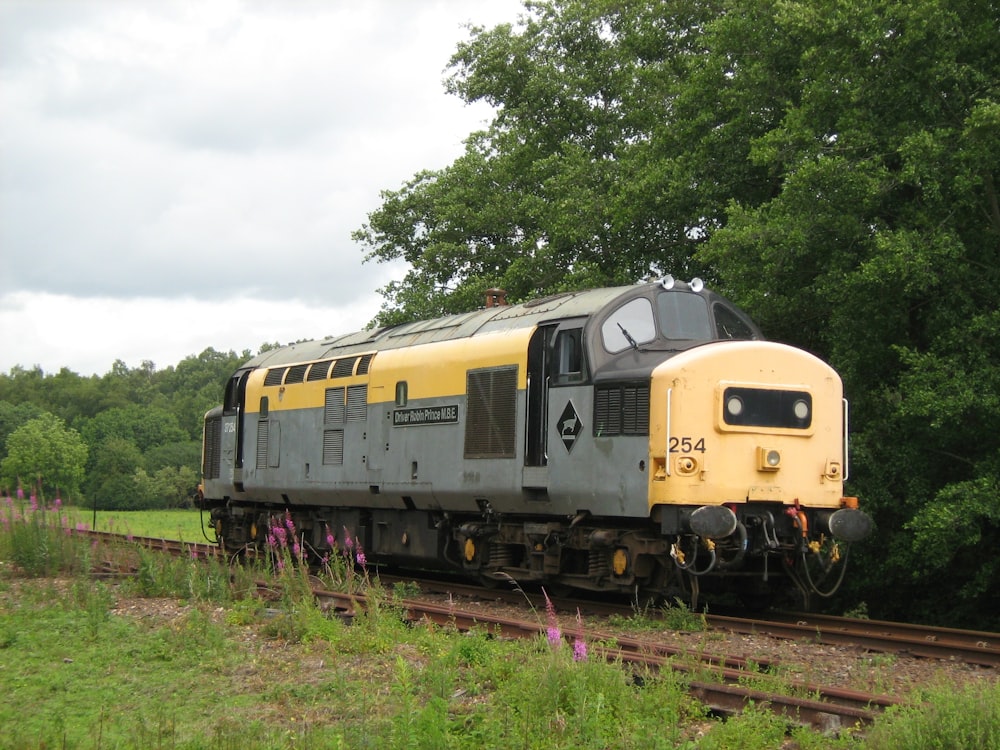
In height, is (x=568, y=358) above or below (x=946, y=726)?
above

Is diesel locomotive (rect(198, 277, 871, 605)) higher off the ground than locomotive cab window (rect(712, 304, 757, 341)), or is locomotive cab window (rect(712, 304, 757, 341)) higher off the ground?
locomotive cab window (rect(712, 304, 757, 341))

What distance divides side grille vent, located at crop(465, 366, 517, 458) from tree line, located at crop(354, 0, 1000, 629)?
540 centimetres

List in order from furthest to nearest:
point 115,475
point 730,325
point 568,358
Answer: point 115,475 < point 730,325 < point 568,358

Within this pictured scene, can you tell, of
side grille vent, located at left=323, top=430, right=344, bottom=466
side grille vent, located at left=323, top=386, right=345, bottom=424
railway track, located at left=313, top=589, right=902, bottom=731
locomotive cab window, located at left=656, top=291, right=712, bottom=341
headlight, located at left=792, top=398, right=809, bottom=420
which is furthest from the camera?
side grille vent, located at left=323, top=386, right=345, bottom=424

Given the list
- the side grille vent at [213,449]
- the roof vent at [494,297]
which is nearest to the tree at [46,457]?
the side grille vent at [213,449]

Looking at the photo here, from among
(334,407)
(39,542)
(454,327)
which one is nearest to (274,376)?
(334,407)

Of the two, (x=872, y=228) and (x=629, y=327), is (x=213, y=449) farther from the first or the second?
(x=872, y=228)

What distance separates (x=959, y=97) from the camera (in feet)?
54.0

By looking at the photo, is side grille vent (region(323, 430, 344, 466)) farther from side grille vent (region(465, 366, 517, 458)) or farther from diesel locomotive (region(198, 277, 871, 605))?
side grille vent (region(465, 366, 517, 458))

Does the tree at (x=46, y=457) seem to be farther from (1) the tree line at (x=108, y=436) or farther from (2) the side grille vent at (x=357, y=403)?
(2) the side grille vent at (x=357, y=403)

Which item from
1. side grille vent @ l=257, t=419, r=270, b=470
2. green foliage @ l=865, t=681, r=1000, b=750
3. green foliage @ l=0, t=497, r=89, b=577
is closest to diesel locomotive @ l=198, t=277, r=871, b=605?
side grille vent @ l=257, t=419, r=270, b=470

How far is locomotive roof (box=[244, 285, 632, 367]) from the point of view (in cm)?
1373

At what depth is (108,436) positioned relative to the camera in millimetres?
77938

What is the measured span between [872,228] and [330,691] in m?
Answer: 12.6
